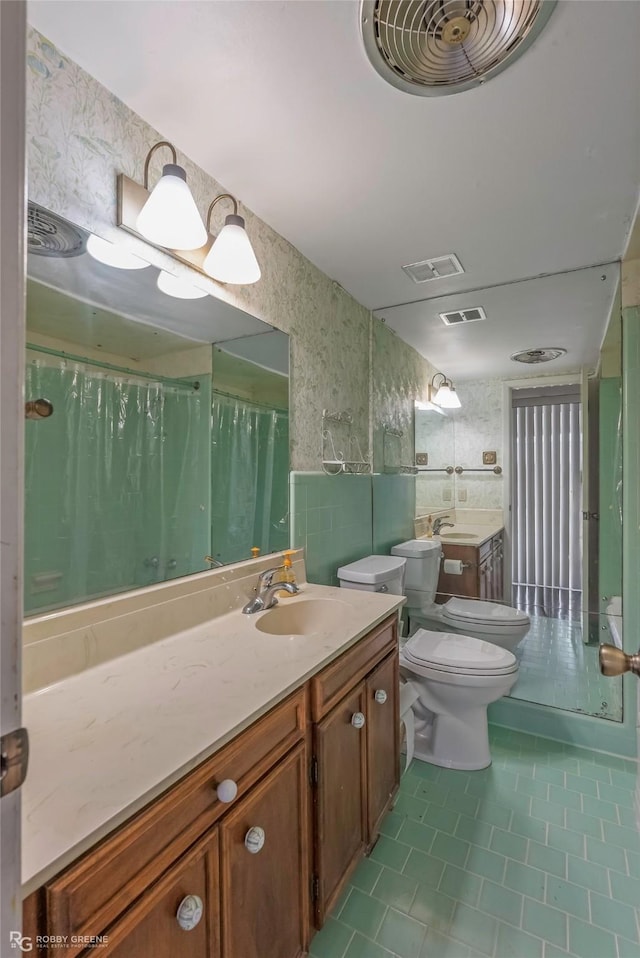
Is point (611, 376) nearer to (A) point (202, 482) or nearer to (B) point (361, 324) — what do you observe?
(B) point (361, 324)

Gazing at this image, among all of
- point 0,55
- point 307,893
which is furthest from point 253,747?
point 0,55

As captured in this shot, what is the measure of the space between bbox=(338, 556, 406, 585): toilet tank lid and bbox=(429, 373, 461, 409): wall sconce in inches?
48.7

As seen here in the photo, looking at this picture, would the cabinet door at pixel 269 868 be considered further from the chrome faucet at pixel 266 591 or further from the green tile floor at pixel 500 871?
the chrome faucet at pixel 266 591

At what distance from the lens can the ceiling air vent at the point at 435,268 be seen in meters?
1.95

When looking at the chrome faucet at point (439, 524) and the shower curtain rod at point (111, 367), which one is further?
the chrome faucet at point (439, 524)

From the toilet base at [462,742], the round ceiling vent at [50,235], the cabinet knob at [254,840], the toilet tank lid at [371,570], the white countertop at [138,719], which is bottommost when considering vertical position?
the toilet base at [462,742]

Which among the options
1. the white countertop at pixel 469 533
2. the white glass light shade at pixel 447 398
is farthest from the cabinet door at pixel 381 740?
the white glass light shade at pixel 447 398

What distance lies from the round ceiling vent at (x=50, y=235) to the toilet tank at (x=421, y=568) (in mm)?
2028

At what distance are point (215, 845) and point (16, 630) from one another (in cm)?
64

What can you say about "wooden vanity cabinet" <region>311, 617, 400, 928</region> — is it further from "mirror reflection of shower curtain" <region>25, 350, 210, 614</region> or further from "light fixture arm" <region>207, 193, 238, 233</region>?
"light fixture arm" <region>207, 193, 238, 233</region>

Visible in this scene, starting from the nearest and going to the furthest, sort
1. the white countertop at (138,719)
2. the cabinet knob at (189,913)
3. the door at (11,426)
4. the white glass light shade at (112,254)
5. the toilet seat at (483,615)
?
the door at (11,426), the white countertop at (138,719), the cabinet knob at (189,913), the white glass light shade at (112,254), the toilet seat at (483,615)

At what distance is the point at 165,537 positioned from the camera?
127 centimetres

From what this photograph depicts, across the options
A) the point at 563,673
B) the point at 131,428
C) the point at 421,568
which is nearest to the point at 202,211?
the point at 131,428

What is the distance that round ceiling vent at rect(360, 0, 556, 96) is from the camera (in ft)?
2.97
